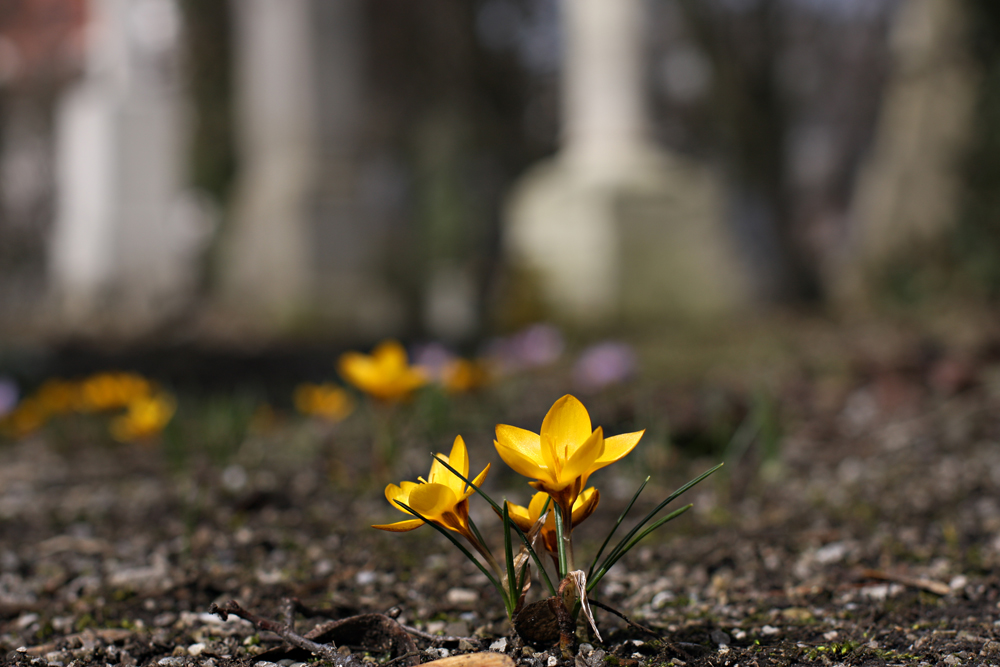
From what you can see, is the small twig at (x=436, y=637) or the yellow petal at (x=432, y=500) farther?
the small twig at (x=436, y=637)

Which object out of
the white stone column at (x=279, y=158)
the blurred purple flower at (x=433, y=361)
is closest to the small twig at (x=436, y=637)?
the blurred purple flower at (x=433, y=361)

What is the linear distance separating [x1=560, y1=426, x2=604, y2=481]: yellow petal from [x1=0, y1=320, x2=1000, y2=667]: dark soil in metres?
0.25

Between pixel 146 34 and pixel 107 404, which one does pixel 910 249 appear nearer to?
pixel 107 404

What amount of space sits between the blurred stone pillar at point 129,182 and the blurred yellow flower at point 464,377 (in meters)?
7.65

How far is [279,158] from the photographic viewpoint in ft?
22.7

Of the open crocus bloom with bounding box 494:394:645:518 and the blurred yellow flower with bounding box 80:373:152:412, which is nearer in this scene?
the open crocus bloom with bounding box 494:394:645:518

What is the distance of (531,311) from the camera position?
5.14 m

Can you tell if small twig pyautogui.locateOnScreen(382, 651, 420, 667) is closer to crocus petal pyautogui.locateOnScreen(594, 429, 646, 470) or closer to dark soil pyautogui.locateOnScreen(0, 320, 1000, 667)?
dark soil pyautogui.locateOnScreen(0, 320, 1000, 667)

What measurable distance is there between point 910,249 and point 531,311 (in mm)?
2576

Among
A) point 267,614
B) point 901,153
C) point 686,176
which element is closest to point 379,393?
point 267,614

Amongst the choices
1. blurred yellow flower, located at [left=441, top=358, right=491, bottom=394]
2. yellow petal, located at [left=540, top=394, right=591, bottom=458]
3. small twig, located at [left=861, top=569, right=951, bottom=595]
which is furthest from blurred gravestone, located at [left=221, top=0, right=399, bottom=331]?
yellow petal, located at [left=540, top=394, right=591, bottom=458]

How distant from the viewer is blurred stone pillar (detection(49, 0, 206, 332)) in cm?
927

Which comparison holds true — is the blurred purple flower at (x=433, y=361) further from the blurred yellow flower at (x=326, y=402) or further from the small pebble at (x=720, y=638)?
the small pebble at (x=720, y=638)

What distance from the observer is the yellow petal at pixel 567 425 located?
80 centimetres
